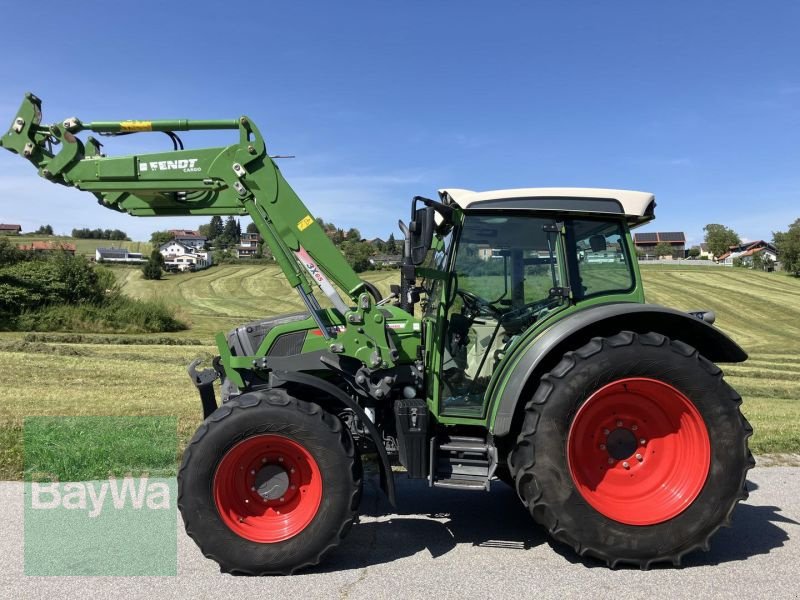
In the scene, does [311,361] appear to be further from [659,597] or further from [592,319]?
[659,597]

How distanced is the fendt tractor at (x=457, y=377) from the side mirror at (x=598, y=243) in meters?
0.03

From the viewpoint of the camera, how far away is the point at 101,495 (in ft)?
15.3

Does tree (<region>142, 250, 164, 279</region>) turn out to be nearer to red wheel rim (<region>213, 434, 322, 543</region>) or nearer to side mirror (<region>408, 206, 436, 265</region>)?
red wheel rim (<region>213, 434, 322, 543</region>)

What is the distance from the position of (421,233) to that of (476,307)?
89cm

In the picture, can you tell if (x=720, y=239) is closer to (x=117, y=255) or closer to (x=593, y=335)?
(x=117, y=255)

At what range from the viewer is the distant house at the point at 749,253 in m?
60.7

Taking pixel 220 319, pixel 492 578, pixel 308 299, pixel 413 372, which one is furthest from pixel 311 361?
pixel 220 319

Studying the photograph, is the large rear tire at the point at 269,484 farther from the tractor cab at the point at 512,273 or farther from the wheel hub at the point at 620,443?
the wheel hub at the point at 620,443

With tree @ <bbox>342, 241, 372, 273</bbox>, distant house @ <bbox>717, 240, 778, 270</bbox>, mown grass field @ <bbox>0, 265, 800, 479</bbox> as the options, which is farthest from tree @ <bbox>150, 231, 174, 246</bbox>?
tree @ <bbox>342, 241, 372, 273</bbox>

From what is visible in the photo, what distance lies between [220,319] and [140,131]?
24.9 m

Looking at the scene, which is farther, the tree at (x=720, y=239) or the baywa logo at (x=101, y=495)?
the tree at (x=720, y=239)

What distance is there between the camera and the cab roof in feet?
13.3

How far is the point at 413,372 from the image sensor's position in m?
4.28

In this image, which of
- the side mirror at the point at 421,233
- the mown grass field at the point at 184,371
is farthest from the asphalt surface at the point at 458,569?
the mown grass field at the point at 184,371
